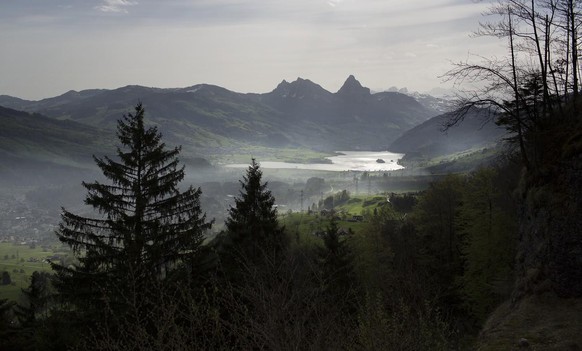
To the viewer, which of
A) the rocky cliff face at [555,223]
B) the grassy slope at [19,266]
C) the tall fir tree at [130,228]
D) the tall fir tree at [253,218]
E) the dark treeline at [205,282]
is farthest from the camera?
the grassy slope at [19,266]

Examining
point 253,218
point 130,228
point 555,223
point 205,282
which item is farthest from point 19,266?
point 555,223

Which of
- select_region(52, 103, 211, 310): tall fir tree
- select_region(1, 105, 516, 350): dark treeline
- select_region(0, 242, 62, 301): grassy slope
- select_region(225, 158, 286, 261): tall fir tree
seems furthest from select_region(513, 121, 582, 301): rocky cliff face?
select_region(0, 242, 62, 301): grassy slope

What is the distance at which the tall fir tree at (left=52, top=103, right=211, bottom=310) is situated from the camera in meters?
16.8

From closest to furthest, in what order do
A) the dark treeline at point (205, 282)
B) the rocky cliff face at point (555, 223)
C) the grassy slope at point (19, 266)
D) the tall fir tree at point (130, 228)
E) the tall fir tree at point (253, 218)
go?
the dark treeline at point (205, 282)
the rocky cliff face at point (555, 223)
the tall fir tree at point (130, 228)
the tall fir tree at point (253, 218)
the grassy slope at point (19, 266)

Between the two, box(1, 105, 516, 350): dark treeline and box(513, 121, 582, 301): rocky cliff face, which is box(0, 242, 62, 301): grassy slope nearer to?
box(1, 105, 516, 350): dark treeline

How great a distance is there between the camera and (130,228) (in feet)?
57.2

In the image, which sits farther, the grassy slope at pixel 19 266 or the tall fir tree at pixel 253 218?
the grassy slope at pixel 19 266

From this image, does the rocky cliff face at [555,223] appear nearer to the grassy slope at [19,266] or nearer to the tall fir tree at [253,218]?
the tall fir tree at [253,218]

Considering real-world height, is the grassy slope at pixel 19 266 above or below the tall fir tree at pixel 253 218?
below

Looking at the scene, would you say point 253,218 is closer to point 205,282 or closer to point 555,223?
point 205,282

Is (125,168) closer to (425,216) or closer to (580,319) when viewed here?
(580,319)

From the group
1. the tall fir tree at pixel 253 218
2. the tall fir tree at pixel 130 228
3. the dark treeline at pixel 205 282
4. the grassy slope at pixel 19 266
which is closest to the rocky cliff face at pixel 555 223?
the dark treeline at pixel 205 282

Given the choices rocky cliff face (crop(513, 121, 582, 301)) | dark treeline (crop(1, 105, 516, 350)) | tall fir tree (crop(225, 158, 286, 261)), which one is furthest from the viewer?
tall fir tree (crop(225, 158, 286, 261))

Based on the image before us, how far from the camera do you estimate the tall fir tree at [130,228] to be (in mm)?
16750
